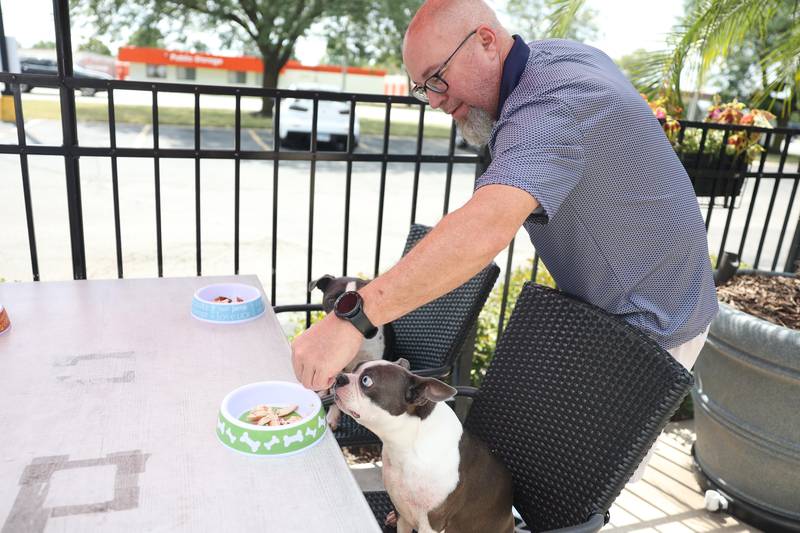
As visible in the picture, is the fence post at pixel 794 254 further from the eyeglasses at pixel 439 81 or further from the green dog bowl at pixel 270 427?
the green dog bowl at pixel 270 427

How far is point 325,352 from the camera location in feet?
4.55

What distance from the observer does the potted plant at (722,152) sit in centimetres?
377

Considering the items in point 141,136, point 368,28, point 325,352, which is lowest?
point 141,136

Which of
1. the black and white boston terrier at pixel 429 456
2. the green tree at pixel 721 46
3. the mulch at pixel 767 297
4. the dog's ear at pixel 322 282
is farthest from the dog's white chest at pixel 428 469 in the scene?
the green tree at pixel 721 46

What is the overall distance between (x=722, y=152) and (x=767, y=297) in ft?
3.33

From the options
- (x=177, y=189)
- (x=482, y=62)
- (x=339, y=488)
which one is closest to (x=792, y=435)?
(x=482, y=62)

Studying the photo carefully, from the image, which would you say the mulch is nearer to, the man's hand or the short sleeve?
the short sleeve

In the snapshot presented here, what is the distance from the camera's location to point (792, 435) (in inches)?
109

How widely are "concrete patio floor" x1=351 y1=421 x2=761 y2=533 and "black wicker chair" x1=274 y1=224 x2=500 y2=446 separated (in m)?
0.80

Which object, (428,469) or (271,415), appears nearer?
(271,415)

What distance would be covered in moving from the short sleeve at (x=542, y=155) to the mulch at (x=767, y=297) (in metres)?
2.10

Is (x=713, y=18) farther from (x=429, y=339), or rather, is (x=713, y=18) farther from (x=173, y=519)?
(x=173, y=519)

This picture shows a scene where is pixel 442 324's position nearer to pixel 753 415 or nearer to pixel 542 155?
pixel 542 155

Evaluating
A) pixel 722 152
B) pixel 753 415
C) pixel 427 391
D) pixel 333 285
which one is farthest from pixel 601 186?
pixel 722 152
